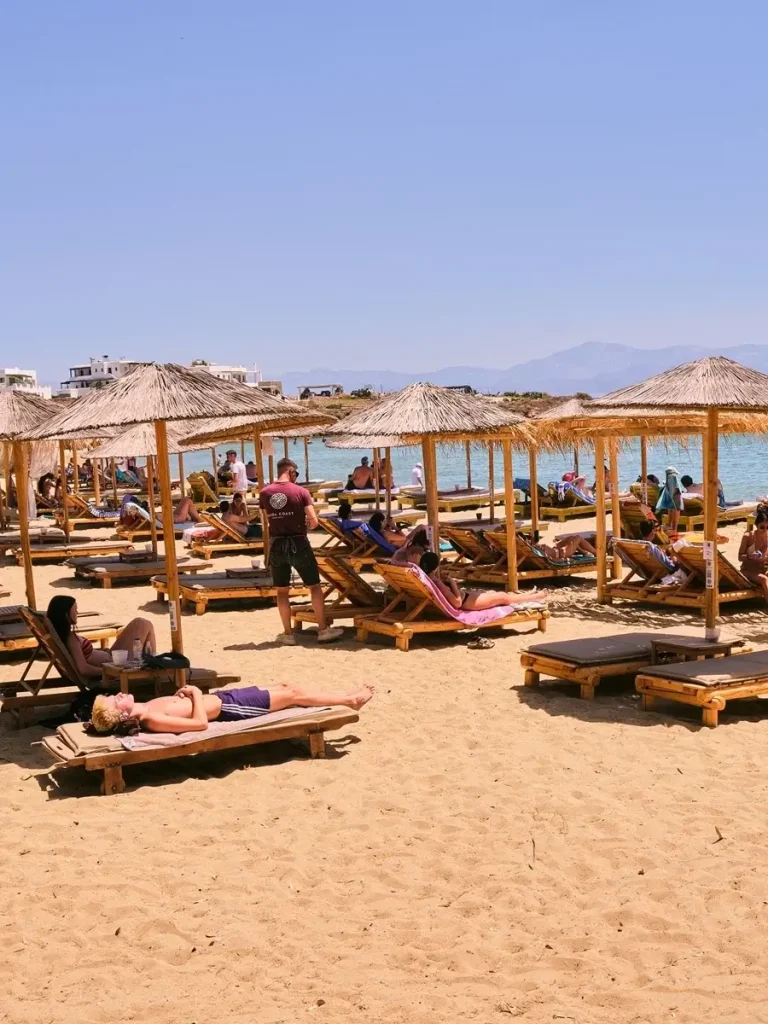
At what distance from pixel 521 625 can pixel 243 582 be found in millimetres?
2966

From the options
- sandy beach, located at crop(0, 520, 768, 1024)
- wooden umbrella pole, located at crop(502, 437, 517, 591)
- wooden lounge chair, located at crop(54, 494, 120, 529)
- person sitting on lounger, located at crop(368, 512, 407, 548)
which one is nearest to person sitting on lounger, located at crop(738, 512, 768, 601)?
wooden umbrella pole, located at crop(502, 437, 517, 591)

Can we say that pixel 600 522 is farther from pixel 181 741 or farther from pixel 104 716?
pixel 104 716

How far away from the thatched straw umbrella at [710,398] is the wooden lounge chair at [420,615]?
1949 millimetres

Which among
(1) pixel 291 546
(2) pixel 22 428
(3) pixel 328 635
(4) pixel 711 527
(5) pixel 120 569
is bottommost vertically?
(3) pixel 328 635

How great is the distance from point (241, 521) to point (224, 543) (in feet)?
1.43

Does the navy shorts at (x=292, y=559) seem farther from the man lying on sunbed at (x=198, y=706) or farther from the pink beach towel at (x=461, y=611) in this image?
the man lying on sunbed at (x=198, y=706)

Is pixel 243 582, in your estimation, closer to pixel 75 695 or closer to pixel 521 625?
pixel 521 625

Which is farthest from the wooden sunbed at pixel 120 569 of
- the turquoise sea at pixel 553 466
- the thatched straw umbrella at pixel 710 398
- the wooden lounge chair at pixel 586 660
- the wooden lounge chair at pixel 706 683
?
the turquoise sea at pixel 553 466

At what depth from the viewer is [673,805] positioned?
17.1 feet

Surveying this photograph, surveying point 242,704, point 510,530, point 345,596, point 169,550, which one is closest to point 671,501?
point 510,530

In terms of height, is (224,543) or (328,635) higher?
(224,543)

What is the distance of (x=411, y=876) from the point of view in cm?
458

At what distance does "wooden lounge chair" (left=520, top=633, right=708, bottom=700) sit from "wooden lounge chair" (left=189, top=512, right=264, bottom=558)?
8050mm

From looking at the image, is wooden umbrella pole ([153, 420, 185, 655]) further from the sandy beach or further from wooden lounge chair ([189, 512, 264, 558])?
wooden lounge chair ([189, 512, 264, 558])
